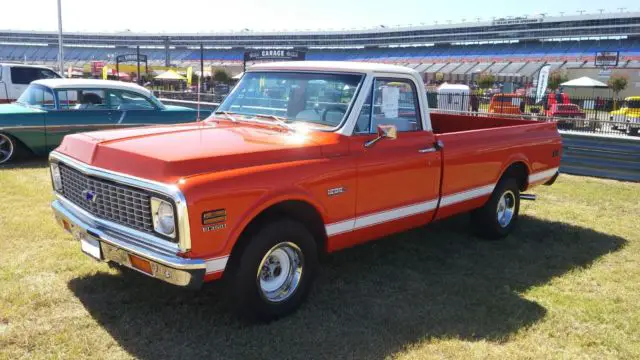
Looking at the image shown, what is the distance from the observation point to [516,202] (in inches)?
250

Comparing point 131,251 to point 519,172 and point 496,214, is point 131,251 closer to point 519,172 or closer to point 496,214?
point 496,214

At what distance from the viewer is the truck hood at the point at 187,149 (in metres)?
3.41

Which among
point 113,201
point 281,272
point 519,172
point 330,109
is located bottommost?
point 281,272

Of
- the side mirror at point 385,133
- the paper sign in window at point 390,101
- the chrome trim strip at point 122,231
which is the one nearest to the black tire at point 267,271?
the chrome trim strip at point 122,231

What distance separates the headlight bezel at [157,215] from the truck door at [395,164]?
1.55 m

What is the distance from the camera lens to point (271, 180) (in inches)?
142

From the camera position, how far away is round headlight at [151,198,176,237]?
10.8ft

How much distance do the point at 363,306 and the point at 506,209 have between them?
2.84 m

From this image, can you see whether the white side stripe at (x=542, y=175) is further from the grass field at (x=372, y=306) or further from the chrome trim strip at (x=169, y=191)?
the chrome trim strip at (x=169, y=191)

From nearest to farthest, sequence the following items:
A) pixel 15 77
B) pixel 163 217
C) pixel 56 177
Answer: pixel 163 217, pixel 56 177, pixel 15 77

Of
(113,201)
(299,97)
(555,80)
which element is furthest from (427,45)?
(113,201)

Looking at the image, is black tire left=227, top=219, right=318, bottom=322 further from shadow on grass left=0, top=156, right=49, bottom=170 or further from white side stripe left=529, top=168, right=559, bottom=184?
shadow on grass left=0, top=156, right=49, bottom=170

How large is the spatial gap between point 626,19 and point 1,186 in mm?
87114

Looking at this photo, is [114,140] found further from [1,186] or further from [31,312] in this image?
[1,186]
